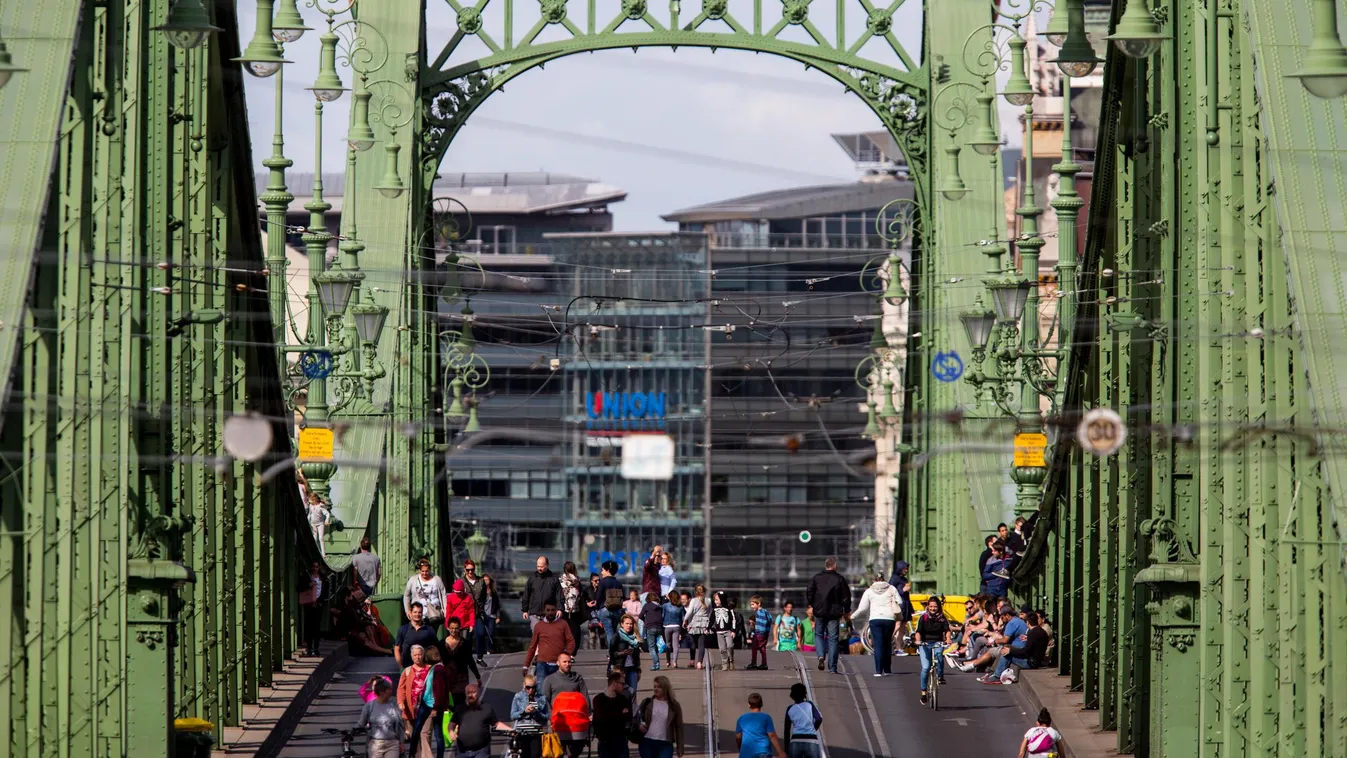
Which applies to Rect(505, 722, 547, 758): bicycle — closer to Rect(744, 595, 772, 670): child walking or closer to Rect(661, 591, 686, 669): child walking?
Rect(661, 591, 686, 669): child walking

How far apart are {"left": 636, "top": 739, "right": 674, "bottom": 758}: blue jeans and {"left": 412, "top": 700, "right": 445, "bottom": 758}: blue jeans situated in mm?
1818

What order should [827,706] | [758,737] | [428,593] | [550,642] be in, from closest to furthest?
1. [758,737]
2. [550,642]
3. [827,706]
4. [428,593]

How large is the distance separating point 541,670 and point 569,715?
81.5 inches

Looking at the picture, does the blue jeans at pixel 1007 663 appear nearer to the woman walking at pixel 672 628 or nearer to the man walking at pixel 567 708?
the woman walking at pixel 672 628

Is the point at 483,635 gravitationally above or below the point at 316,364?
below

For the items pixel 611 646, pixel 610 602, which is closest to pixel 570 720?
pixel 611 646

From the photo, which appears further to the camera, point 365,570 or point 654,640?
point 365,570

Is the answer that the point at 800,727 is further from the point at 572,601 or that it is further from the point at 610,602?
the point at 610,602

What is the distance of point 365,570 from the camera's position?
33.1 m

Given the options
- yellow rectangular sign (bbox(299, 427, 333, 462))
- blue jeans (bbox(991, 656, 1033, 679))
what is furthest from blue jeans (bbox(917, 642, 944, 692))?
yellow rectangular sign (bbox(299, 427, 333, 462))

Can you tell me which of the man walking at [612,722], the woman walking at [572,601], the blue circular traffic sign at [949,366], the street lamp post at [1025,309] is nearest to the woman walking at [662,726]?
the man walking at [612,722]

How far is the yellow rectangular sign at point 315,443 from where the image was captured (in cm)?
3231

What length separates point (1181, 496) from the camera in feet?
70.9

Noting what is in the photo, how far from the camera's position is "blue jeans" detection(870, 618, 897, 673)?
3178cm
